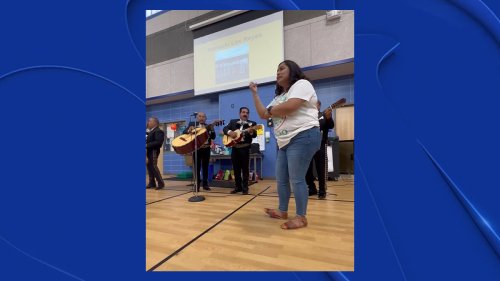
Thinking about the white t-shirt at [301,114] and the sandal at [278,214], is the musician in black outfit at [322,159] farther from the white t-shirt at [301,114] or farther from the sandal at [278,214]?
the white t-shirt at [301,114]

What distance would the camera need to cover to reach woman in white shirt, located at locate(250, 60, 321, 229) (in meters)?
1.29

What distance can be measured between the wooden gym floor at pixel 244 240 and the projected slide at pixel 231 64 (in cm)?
278

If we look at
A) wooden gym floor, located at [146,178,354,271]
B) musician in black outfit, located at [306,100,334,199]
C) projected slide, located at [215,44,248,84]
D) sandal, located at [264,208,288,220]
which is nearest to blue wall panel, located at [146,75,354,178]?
projected slide, located at [215,44,248,84]

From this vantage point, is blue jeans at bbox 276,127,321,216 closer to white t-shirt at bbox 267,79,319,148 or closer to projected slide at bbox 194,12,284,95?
white t-shirt at bbox 267,79,319,148

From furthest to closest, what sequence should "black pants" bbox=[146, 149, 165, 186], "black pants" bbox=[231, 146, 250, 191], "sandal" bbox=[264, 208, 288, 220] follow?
"black pants" bbox=[146, 149, 165, 186]
"black pants" bbox=[231, 146, 250, 191]
"sandal" bbox=[264, 208, 288, 220]

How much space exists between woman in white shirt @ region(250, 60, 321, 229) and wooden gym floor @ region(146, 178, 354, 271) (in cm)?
20

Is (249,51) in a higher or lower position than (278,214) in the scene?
higher

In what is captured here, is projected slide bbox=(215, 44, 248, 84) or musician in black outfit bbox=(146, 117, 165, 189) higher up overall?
projected slide bbox=(215, 44, 248, 84)

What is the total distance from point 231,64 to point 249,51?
444mm

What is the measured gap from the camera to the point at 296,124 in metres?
1.31

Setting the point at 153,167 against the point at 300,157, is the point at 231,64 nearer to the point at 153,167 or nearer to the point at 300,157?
the point at 153,167

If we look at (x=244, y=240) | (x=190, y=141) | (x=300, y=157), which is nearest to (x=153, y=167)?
(x=190, y=141)

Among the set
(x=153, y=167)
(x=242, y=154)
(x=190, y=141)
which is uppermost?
(x=190, y=141)
